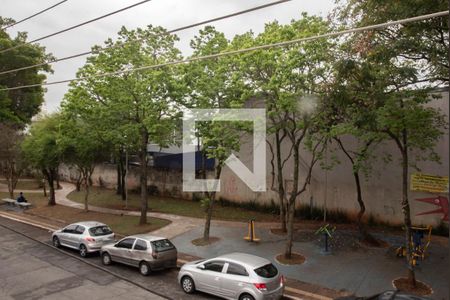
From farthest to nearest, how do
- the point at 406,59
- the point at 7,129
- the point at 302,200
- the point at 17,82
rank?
the point at 17,82
the point at 7,129
the point at 302,200
the point at 406,59

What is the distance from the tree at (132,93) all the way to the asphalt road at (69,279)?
616cm

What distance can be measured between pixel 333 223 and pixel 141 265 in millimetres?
11047

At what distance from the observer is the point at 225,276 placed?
12.4 metres

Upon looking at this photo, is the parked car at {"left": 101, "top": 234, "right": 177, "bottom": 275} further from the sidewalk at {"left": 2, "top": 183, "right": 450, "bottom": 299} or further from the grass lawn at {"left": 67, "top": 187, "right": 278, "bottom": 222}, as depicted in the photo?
the grass lawn at {"left": 67, "top": 187, "right": 278, "bottom": 222}

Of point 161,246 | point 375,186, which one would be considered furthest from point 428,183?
point 161,246

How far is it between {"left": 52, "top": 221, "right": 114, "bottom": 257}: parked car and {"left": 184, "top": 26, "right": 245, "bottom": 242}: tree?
4.66m

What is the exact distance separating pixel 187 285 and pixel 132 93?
11293 mm

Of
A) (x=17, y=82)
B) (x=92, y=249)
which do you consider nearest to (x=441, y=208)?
(x=92, y=249)

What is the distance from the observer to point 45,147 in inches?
1059

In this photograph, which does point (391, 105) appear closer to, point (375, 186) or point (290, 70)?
point (290, 70)

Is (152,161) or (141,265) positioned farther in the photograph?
(152,161)

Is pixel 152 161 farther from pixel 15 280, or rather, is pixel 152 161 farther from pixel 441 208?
pixel 441 208

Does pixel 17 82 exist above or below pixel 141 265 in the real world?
above

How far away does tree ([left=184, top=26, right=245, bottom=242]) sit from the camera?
1678 cm
